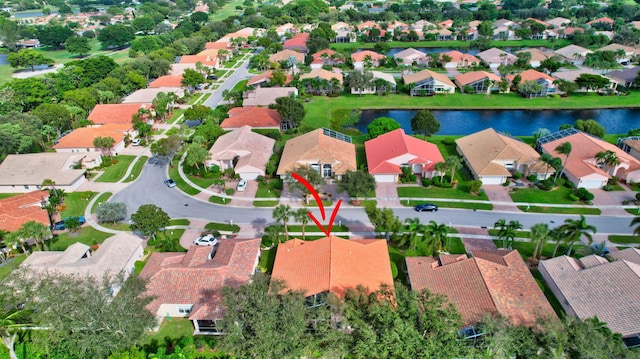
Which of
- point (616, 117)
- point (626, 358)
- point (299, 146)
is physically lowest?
point (616, 117)

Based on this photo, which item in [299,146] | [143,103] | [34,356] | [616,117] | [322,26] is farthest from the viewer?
[322,26]

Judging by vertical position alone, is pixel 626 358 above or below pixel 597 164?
above

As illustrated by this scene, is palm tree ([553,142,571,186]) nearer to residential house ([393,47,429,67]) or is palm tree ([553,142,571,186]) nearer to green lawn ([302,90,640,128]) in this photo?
green lawn ([302,90,640,128])

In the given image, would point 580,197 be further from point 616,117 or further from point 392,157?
point 616,117

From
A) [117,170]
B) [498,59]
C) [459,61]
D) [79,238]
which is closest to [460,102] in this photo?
[459,61]

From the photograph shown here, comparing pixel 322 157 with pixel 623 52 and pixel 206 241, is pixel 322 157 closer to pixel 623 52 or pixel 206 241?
pixel 206 241

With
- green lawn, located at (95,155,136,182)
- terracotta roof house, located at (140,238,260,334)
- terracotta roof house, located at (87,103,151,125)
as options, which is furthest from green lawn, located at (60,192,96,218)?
terracotta roof house, located at (87,103,151,125)

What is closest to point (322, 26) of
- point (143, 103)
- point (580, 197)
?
point (143, 103)

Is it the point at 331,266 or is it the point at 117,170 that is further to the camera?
the point at 117,170
